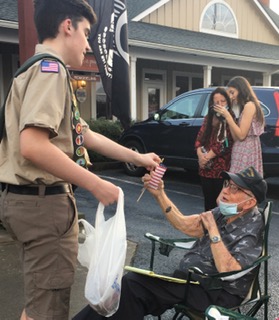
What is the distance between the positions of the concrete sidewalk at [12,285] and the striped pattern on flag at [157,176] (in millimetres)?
1138

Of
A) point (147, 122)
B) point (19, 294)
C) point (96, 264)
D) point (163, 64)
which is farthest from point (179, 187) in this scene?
point (163, 64)

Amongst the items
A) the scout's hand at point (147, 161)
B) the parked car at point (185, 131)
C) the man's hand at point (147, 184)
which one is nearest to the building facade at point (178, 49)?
the parked car at point (185, 131)

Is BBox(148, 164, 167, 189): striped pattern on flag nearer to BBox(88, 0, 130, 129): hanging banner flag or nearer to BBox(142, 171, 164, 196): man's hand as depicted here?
BBox(142, 171, 164, 196): man's hand

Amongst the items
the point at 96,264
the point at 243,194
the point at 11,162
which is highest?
the point at 11,162

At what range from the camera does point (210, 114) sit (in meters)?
4.13

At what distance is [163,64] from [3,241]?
39.5ft

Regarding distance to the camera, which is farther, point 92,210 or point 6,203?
point 92,210

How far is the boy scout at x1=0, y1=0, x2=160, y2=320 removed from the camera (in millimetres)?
1700

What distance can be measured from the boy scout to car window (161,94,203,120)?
5.77m

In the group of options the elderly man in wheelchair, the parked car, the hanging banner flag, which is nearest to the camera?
the elderly man in wheelchair

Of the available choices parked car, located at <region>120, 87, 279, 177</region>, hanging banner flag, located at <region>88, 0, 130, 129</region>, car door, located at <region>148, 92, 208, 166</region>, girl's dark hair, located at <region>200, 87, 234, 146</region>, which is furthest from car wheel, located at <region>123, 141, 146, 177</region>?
girl's dark hair, located at <region>200, 87, 234, 146</region>

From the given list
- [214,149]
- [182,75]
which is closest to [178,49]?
[182,75]

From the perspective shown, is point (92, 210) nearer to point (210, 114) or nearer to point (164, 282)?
point (210, 114)

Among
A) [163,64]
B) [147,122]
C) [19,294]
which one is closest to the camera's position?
[19,294]
